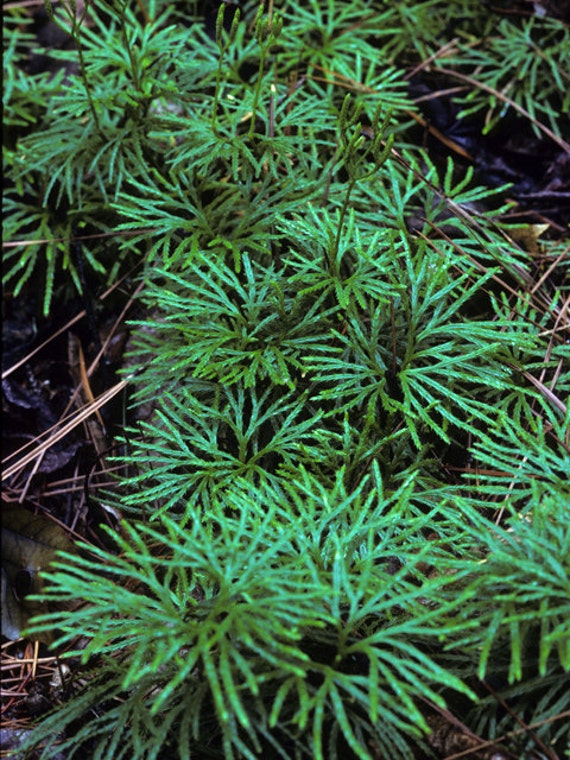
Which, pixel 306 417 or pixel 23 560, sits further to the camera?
pixel 23 560

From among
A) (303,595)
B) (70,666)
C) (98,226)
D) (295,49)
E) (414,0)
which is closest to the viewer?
(303,595)

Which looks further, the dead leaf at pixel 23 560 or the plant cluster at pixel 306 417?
the dead leaf at pixel 23 560

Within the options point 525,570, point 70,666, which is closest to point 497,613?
point 525,570

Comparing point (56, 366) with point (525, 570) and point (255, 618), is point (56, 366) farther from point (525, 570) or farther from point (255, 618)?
point (525, 570)

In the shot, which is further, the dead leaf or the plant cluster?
the dead leaf

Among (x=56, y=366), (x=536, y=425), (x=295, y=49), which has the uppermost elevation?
(x=295, y=49)

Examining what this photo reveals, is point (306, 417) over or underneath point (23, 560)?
over

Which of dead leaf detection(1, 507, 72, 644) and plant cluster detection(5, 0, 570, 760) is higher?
plant cluster detection(5, 0, 570, 760)

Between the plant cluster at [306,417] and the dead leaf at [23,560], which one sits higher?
the plant cluster at [306,417]
